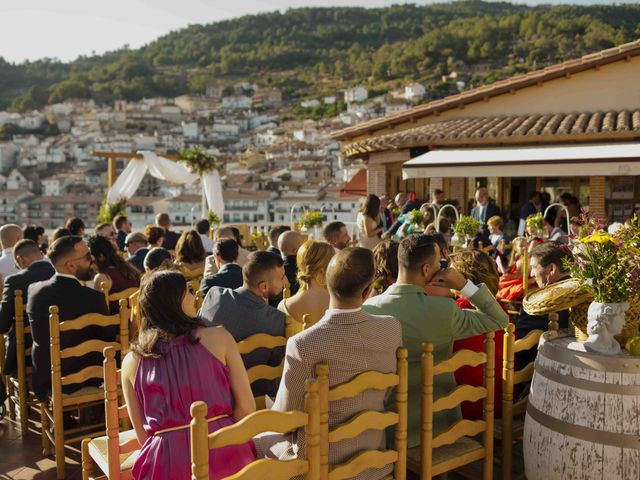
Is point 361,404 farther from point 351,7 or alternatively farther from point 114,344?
point 351,7

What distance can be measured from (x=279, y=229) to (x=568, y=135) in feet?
20.1

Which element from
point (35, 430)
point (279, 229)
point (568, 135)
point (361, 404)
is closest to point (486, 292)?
point (361, 404)

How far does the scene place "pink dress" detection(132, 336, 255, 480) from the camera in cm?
245

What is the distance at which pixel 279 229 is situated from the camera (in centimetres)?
671

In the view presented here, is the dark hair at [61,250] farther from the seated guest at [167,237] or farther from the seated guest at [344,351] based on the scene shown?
the seated guest at [167,237]

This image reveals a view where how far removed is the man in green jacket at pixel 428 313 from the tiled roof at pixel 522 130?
8.20 meters

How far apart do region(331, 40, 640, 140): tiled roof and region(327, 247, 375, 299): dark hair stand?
36.5ft

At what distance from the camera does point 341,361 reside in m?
2.51

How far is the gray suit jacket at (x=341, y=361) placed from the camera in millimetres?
2482

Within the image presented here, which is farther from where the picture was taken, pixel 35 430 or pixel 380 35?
pixel 380 35

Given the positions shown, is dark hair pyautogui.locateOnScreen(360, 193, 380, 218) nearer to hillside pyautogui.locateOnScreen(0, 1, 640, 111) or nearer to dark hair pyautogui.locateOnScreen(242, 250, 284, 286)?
dark hair pyautogui.locateOnScreen(242, 250, 284, 286)

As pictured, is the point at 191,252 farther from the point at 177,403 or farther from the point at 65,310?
the point at 177,403

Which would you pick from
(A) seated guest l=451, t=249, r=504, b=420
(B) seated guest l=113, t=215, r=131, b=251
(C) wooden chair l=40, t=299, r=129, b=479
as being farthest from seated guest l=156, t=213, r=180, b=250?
(A) seated guest l=451, t=249, r=504, b=420

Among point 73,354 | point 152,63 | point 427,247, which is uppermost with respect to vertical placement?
point 152,63
